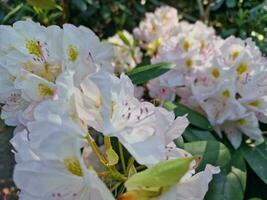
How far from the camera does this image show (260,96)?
3.67ft

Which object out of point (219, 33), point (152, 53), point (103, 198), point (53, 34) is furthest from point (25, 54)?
point (219, 33)

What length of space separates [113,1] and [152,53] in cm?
41

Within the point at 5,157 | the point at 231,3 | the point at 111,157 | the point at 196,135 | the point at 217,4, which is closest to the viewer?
the point at 111,157

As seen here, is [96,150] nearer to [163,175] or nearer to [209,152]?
[163,175]

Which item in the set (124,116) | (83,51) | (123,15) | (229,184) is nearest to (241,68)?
(229,184)

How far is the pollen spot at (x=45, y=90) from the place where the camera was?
0.78 m

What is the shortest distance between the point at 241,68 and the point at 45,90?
51cm

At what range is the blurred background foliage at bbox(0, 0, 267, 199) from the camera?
48.4 inches

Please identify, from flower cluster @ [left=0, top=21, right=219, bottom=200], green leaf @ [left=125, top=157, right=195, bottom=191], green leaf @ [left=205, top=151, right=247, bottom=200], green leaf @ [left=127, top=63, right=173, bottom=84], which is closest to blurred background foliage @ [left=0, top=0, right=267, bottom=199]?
green leaf @ [left=205, top=151, right=247, bottom=200]

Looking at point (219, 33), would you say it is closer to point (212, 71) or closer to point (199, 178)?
point (212, 71)

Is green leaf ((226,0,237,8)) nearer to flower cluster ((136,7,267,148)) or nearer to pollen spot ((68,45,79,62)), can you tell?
flower cluster ((136,7,267,148))

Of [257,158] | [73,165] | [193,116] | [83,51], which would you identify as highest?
[83,51]

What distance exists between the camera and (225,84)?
1130 mm

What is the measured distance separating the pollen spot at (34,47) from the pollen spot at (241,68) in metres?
0.48
